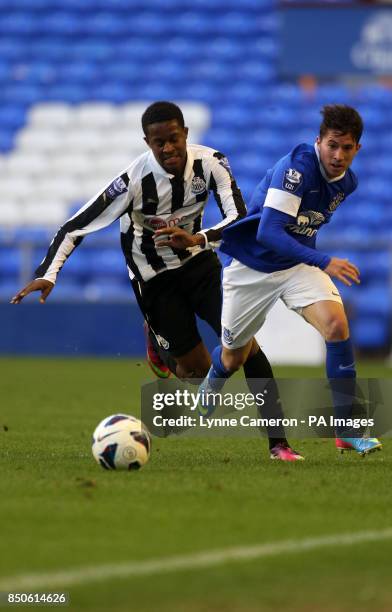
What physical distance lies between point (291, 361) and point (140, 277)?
7.73 m

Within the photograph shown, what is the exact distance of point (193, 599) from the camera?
3258 mm

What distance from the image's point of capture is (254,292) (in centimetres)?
656

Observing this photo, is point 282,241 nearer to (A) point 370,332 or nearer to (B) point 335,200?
(B) point 335,200

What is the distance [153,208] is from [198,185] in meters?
0.28

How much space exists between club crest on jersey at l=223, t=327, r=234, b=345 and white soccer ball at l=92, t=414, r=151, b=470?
0.96 metres

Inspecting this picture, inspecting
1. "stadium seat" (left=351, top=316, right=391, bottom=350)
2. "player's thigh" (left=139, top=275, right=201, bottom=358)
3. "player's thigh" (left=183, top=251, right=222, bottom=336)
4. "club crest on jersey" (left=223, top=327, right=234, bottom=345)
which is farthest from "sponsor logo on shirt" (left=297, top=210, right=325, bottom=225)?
"stadium seat" (left=351, top=316, right=391, bottom=350)

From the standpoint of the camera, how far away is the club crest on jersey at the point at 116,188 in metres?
A: 6.69

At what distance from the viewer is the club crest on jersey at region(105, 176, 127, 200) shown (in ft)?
21.9

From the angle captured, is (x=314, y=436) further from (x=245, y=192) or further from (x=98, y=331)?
(x=245, y=192)

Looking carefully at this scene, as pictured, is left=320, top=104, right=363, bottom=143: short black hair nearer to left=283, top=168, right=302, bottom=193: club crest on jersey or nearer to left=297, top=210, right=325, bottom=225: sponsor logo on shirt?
left=283, top=168, right=302, bottom=193: club crest on jersey

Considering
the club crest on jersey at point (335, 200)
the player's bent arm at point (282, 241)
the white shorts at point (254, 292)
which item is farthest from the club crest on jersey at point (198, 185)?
the club crest on jersey at point (335, 200)

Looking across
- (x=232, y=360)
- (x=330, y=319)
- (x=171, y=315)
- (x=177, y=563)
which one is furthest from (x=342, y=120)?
(x=177, y=563)

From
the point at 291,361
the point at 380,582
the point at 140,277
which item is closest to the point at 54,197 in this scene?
the point at 291,361

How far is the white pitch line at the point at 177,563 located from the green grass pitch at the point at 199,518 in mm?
44
